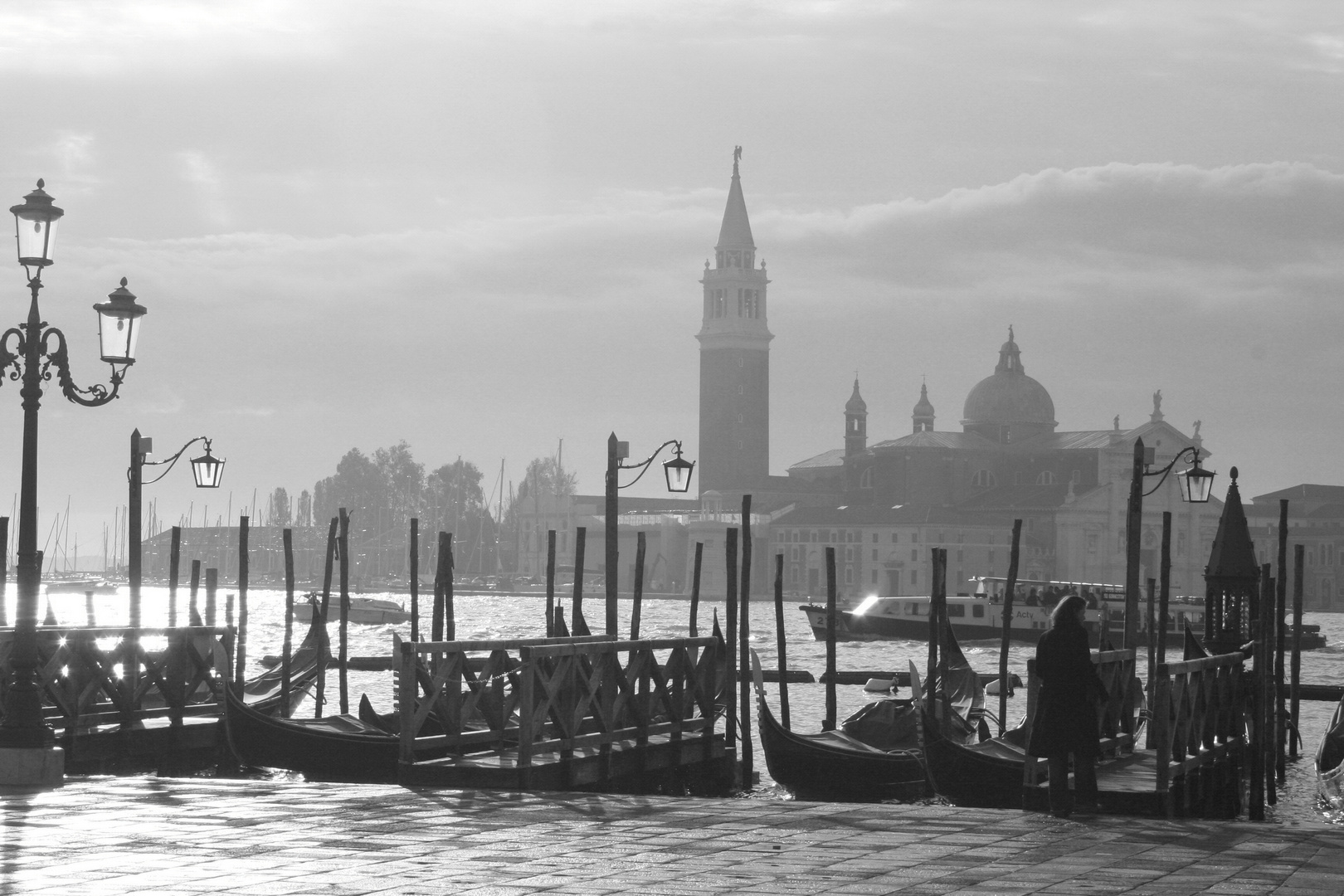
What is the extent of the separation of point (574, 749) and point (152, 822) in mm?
4441

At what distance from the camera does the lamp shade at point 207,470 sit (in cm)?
1692

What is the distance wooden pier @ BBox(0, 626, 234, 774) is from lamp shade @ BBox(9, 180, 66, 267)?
3557 mm

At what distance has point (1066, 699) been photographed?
A: 8.96 meters

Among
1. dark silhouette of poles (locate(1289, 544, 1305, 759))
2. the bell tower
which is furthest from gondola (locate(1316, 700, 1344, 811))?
the bell tower

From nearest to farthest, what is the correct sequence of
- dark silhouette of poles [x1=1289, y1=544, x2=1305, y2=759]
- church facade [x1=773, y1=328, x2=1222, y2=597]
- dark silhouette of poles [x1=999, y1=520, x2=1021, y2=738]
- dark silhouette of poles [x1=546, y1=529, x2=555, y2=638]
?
dark silhouette of poles [x1=546, y1=529, x2=555, y2=638] → dark silhouette of poles [x1=1289, y1=544, x2=1305, y2=759] → dark silhouette of poles [x1=999, y1=520, x2=1021, y2=738] → church facade [x1=773, y1=328, x2=1222, y2=597]

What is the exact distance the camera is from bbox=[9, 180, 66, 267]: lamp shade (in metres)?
9.88

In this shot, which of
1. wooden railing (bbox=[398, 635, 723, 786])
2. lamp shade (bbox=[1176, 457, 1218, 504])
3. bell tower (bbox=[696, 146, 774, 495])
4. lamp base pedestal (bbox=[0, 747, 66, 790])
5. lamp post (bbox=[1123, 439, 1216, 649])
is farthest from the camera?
bell tower (bbox=[696, 146, 774, 495])

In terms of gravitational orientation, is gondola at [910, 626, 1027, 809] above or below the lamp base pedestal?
below

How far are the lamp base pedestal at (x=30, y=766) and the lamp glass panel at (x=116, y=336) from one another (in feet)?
7.38

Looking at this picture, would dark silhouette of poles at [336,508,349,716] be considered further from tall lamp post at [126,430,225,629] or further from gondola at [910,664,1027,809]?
gondola at [910,664,1027,809]

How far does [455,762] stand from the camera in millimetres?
10398

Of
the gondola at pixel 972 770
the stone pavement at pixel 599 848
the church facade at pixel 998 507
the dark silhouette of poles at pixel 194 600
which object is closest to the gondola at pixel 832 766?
the gondola at pixel 972 770

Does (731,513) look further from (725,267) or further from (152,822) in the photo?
(152,822)

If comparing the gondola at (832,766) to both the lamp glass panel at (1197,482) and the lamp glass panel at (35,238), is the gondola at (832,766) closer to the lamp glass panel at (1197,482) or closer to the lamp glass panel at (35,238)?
the lamp glass panel at (1197,482)
